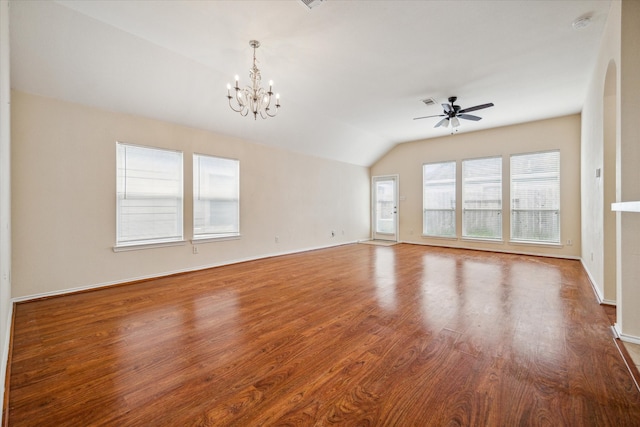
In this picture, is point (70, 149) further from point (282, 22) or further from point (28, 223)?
point (282, 22)

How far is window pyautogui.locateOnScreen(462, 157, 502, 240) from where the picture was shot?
258 inches

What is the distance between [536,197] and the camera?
605 cm

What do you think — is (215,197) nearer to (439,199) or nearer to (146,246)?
(146,246)

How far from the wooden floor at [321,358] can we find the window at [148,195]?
959 millimetres

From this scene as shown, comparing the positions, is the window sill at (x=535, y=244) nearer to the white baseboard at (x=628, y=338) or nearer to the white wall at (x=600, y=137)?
the white wall at (x=600, y=137)

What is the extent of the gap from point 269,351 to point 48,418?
1221mm

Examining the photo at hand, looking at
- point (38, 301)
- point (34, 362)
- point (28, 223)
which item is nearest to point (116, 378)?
point (34, 362)

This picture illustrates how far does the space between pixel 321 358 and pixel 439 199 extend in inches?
258

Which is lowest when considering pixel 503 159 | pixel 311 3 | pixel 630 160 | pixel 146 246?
pixel 146 246

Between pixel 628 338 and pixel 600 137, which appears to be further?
pixel 600 137

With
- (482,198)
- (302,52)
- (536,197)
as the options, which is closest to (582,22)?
(302,52)

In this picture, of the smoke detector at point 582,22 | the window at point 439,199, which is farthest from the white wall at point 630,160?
the window at point 439,199

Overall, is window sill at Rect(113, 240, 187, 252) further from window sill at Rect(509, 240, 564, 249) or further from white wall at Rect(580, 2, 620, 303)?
window sill at Rect(509, 240, 564, 249)

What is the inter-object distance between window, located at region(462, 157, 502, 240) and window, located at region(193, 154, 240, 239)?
566cm
